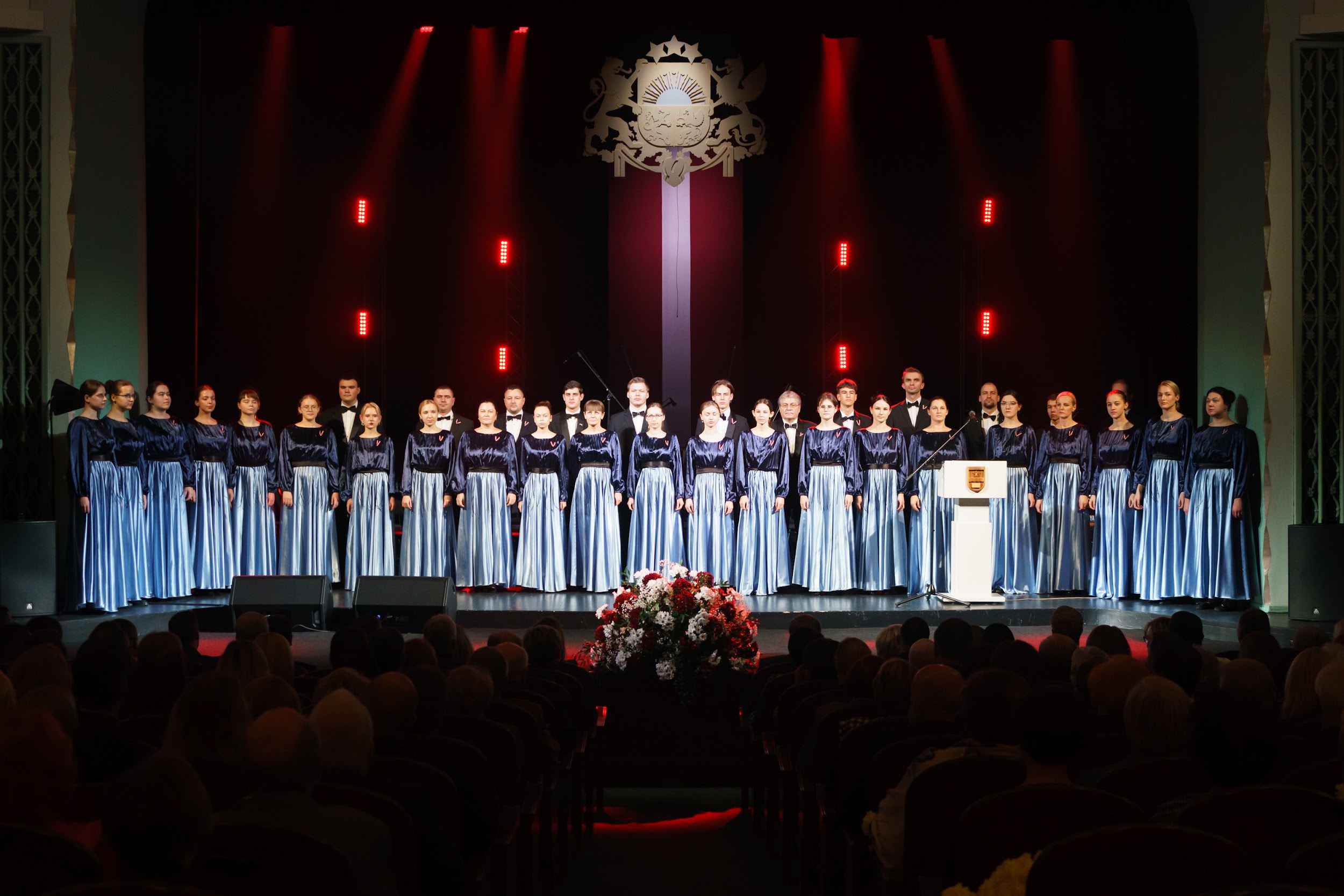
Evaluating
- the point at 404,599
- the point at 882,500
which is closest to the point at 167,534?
the point at 404,599

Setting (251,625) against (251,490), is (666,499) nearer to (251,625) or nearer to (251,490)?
(251,490)

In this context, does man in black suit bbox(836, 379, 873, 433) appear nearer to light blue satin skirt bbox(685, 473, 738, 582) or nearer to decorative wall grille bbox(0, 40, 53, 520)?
light blue satin skirt bbox(685, 473, 738, 582)

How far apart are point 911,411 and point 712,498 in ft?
5.98

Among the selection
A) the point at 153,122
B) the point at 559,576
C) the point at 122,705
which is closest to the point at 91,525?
the point at 559,576

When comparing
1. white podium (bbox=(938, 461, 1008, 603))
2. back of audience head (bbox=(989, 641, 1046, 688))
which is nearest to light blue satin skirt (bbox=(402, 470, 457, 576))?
white podium (bbox=(938, 461, 1008, 603))

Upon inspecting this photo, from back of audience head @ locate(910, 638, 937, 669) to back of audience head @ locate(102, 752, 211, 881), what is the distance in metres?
2.58

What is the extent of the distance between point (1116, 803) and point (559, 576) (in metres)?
7.31

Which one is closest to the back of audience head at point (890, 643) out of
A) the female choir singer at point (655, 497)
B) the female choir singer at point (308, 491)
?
the female choir singer at point (655, 497)

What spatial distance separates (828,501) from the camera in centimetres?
920

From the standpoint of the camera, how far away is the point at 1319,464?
8.20 meters

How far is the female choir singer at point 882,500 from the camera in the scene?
9.25m

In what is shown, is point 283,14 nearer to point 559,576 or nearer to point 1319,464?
point 559,576

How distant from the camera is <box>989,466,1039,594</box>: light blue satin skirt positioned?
9383mm

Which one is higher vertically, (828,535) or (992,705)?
(828,535)
